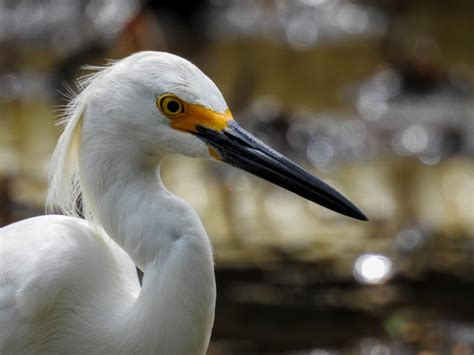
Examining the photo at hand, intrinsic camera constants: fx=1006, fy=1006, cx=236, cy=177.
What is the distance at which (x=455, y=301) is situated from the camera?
6453 mm

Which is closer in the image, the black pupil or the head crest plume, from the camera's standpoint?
the black pupil

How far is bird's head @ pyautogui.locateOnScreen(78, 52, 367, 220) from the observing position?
10.5ft

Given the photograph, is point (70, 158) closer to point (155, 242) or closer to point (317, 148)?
point (155, 242)

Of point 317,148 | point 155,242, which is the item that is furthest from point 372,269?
point 155,242

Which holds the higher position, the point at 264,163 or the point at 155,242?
the point at 264,163

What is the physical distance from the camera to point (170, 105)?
3.20 m

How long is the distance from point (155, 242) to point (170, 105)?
439mm

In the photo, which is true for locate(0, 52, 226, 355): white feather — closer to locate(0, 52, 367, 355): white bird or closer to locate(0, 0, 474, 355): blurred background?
locate(0, 52, 367, 355): white bird

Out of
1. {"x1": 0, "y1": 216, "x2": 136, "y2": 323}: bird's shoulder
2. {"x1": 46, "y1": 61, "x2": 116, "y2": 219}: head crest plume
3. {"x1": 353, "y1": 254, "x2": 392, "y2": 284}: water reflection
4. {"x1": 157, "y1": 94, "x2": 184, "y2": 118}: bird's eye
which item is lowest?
{"x1": 0, "y1": 216, "x2": 136, "y2": 323}: bird's shoulder

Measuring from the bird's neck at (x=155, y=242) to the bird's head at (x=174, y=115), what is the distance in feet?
0.31

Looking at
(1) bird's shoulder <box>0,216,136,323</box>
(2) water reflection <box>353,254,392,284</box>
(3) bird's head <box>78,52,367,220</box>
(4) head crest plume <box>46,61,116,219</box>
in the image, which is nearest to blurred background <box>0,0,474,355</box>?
(2) water reflection <box>353,254,392,284</box>

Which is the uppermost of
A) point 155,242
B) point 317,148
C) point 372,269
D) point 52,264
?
point 317,148

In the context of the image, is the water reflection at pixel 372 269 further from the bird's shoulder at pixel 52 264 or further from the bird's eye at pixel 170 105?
the bird's eye at pixel 170 105

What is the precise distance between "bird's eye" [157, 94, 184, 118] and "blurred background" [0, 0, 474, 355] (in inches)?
107
